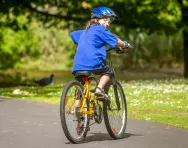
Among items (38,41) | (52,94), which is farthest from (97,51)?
(38,41)

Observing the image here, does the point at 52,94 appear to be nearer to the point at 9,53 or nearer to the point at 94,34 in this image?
the point at 94,34

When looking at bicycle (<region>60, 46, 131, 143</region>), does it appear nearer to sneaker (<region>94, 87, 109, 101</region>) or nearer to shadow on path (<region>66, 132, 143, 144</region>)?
sneaker (<region>94, 87, 109, 101</region>)

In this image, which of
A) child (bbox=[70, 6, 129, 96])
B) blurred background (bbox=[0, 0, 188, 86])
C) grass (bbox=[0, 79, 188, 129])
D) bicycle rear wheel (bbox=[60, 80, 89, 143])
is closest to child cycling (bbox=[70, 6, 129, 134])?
child (bbox=[70, 6, 129, 96])

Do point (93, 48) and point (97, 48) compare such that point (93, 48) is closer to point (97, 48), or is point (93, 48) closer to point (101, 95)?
point (97, 48)

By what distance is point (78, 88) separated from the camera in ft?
30.2

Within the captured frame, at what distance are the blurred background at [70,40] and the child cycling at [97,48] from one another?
9.25 m

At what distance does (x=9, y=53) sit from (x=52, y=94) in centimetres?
1379

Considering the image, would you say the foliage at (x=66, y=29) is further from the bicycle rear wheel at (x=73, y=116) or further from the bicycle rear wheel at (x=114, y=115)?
the bicycle rear wheel at (x=73, y=116)

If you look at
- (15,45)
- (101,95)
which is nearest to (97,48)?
(101,95)

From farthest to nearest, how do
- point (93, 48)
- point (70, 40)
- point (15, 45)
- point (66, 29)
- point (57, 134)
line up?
1. point (70, 40)
2. point (66, 29)
3. point (15, 45)
4. point (57, 134)
5. point (93, 48)

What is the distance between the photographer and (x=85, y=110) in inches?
364

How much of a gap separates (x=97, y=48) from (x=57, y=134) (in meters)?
1.37

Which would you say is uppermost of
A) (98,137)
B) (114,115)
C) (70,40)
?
(70,40)

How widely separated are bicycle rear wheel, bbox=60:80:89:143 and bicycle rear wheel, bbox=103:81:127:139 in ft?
1.23
